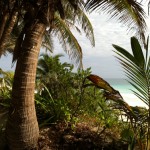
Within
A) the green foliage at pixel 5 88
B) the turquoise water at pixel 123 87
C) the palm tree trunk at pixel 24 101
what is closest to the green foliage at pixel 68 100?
the palm tree trunk at pixel 24 101

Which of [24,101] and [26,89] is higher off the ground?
[26,89]

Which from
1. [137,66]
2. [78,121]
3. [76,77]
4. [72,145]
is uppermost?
[76,77]

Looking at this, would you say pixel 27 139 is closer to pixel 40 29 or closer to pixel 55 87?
pixel 40 29

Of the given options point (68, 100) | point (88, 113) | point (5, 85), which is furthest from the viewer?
point (5, 85)

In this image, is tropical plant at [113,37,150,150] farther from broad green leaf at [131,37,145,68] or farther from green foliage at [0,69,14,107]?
green foliage at [0,69,14,107]

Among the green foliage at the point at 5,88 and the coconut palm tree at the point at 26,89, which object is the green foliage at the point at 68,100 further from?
the green foliage at the point at 5,88

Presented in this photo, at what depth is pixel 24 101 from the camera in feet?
16.3

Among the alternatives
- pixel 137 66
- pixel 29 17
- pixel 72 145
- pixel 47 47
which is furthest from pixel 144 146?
pixel 47 47

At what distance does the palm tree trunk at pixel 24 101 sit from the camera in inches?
195

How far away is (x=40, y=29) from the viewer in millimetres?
5191

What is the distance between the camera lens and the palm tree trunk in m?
4.96

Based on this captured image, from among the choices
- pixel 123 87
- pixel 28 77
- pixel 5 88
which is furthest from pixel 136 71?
pixel 123 87

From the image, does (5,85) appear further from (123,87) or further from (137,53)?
(123,87)

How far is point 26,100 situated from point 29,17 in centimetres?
139
